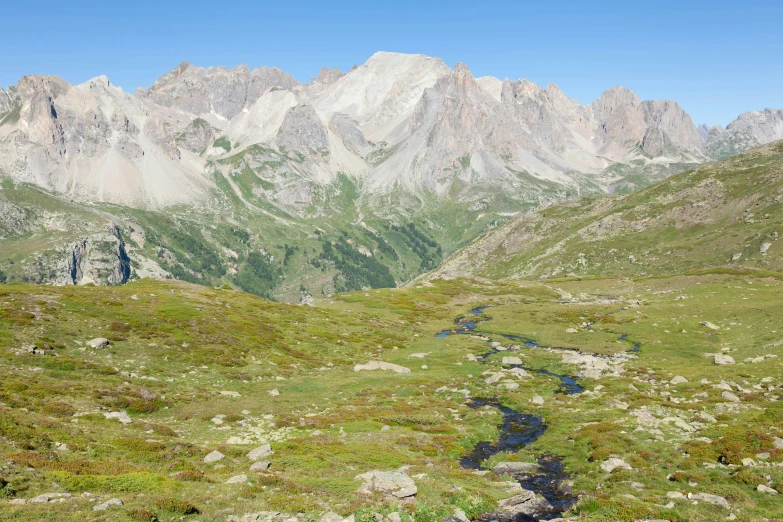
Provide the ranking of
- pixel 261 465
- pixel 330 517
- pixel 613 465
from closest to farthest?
pixel 330 517 → pixel 261 465 → pixel 613 465

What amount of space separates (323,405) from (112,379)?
20.7 m

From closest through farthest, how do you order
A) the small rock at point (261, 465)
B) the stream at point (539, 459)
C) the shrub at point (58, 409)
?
the stream at point (539, 459) < the small rock at point (261, 465) < the shrub at point (58, 409)

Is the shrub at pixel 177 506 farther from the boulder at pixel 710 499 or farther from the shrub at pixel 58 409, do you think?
the boulder at pixel 710 499

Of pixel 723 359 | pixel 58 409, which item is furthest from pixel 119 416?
pixel 723 359

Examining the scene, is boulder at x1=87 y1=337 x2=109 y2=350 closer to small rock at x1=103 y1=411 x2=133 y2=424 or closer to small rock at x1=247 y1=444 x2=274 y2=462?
small rock at x1=103 y1=411 x2=133 y2=424

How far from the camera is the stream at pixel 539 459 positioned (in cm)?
2653

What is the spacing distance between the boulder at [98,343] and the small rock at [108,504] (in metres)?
40.4

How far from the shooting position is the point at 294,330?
85625mm

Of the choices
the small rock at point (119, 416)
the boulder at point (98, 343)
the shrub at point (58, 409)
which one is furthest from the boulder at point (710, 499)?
the boulder at point (98, 343)

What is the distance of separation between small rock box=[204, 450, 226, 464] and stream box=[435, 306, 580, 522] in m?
16.6

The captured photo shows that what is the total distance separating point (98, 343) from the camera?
55031 mm

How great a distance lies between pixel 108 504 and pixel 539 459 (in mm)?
28474

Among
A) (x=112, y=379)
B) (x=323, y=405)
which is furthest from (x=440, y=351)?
(x=112, y=379)

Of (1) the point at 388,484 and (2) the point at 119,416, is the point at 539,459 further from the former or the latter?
(2) the point at 119,416
